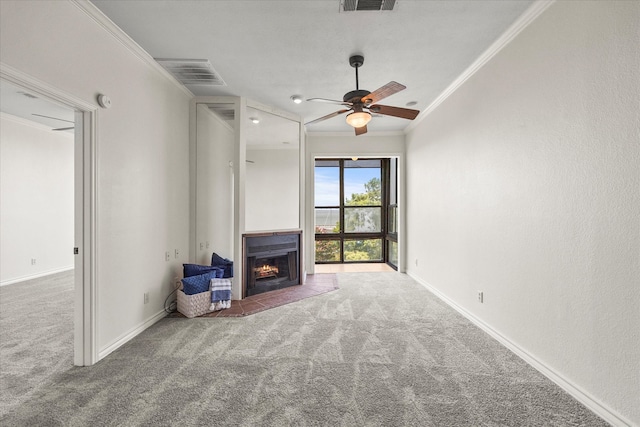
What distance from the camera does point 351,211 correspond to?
6.85 m

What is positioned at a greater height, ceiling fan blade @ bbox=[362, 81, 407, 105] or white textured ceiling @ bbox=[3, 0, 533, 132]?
white textured ceiling @ bbox=[3, 0, 533, 132]

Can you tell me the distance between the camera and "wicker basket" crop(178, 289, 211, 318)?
126 inches

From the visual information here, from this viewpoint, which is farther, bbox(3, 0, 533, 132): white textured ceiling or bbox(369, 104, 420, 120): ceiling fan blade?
bbox(369, 104, 420, 120): ceiling fan blade

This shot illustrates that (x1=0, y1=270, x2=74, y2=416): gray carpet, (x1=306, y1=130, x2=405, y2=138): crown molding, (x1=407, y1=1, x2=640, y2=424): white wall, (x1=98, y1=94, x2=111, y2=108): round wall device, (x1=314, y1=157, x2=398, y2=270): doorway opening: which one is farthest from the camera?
(x1=314, y1=157, x2=398, y2=270): doorway opening

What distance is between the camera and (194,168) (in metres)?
3.79

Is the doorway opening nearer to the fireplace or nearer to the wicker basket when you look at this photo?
the fireplace

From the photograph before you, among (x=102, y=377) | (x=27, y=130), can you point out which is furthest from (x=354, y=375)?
(x=27, y=130)

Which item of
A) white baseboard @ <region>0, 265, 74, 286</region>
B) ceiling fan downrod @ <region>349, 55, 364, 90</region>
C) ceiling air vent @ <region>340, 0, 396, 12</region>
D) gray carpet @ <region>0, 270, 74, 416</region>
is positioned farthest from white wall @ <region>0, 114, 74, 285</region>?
ceiling air vent @ <region>340, 0, 396, 12</region>

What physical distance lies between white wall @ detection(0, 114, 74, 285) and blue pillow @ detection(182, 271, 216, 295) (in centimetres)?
367

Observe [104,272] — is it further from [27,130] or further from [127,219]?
[27,130]

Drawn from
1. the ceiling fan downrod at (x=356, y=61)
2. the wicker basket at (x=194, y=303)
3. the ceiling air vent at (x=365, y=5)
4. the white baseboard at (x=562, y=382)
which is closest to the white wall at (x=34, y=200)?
the wicker basket at (x=194, y=303)

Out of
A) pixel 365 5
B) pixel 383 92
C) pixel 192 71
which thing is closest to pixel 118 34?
pixel 192 71

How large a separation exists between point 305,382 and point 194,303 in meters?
1.81

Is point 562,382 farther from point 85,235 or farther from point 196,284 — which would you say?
point 85,235
